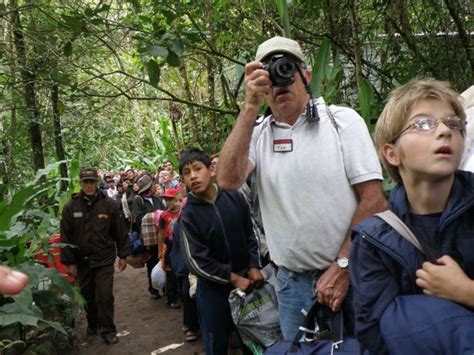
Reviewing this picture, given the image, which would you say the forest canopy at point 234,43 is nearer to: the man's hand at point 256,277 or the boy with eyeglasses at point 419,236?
the man's hand at point 256,277

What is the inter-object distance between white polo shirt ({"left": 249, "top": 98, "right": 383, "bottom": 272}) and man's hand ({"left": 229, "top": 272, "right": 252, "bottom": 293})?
905 millimetres

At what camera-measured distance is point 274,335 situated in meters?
2.53

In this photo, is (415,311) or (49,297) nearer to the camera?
(415,311)

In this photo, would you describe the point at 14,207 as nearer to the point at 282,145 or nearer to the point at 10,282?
the point at 282,145

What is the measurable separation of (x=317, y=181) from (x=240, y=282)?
1253mm

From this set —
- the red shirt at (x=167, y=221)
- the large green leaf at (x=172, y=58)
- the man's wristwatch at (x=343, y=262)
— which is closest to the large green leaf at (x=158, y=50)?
the large green leaf at (x=172, y=58)

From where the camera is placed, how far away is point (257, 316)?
2.60 meters

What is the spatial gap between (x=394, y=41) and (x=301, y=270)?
10.6 feet

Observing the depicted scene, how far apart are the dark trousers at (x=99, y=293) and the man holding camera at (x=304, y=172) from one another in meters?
3.35

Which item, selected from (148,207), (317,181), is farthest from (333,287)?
(148,207)

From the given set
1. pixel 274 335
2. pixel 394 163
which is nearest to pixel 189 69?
pixel 274 335

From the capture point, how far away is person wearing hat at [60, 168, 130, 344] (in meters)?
5.00

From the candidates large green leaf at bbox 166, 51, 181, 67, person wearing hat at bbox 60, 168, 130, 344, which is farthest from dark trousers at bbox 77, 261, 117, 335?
large green leaf at bbox 166, 51, 181, 67

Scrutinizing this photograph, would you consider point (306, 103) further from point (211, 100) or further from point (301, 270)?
point (211, 100)
